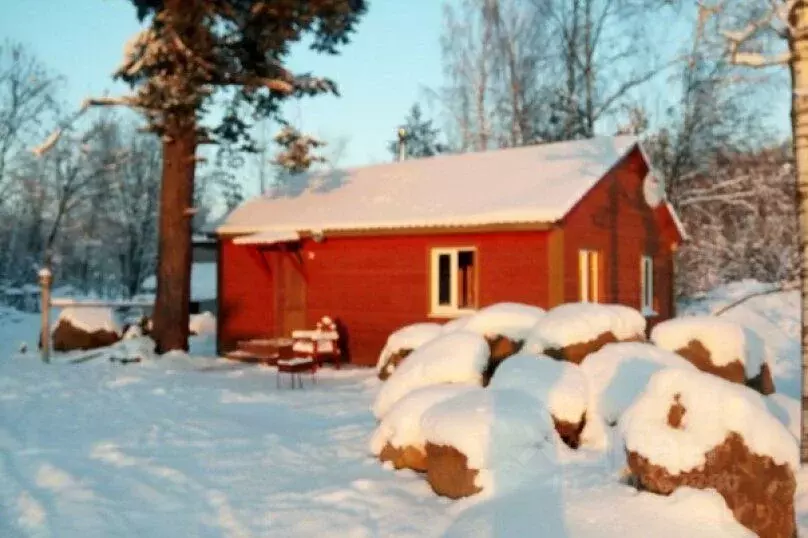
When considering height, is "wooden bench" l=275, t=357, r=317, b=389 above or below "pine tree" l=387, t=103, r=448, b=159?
below

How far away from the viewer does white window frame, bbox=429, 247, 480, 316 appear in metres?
14.7

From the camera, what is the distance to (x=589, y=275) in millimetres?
15617

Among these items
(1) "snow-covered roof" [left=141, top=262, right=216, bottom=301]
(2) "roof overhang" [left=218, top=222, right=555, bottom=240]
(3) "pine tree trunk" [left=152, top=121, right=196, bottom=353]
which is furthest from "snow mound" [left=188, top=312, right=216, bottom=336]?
(1) "snow-covered roof" [left=141, top=262, right=216, bottom=301]

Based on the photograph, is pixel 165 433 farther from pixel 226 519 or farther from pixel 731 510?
pixel 731 510

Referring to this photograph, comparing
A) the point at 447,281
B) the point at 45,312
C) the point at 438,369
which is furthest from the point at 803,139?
the point at 45,312

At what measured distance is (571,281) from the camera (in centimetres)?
1432

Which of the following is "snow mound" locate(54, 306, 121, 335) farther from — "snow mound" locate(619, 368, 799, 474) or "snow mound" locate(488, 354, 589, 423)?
"snow mound" locate(619, 368, 799, 474)

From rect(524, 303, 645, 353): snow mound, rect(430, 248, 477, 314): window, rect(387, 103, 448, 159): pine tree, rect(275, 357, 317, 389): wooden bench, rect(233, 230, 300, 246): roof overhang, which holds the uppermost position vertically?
rect(387, 103, 448, 159): pine tree

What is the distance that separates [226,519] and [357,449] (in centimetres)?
244

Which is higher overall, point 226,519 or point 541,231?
point 541,231

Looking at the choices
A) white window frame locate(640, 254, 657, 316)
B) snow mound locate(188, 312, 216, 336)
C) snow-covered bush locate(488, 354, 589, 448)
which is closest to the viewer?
snow-covered bush locate(488, 354, 589, 448)

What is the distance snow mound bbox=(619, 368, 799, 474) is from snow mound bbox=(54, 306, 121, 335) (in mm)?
14777

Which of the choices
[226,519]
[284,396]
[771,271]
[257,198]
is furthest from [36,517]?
[771,271]

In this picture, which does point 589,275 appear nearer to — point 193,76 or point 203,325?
point 193,76
